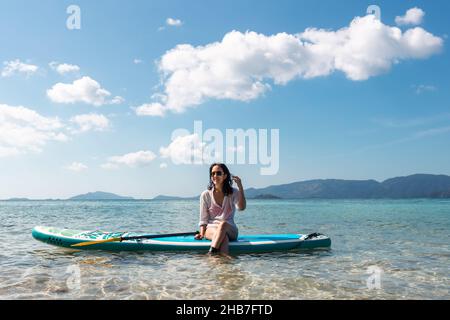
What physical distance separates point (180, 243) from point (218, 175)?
2.20 metres

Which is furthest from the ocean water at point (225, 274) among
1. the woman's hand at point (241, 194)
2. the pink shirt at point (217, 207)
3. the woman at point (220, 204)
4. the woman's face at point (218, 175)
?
the woman's face at point (218, 175)

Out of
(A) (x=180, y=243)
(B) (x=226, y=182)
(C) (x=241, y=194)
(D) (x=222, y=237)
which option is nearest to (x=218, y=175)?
(B) (x=226, y=182)

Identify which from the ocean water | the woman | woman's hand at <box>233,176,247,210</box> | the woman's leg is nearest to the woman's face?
the woman

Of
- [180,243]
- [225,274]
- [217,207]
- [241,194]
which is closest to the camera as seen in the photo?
[225,274]

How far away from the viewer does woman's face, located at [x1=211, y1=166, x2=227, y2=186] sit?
7.61 meters

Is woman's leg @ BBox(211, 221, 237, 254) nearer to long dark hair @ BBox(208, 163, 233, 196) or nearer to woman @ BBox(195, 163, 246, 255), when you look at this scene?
woman @ BBox(195, 163, 246, 255)

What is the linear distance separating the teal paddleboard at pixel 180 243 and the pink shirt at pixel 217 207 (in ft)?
2.46

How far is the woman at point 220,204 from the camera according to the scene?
7.70m

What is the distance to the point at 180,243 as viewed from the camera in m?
8.66

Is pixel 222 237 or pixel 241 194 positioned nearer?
pixel 241 194

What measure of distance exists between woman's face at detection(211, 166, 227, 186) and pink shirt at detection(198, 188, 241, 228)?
358mm

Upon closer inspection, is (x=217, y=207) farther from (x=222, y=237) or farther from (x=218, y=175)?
(x=218, y=175)
